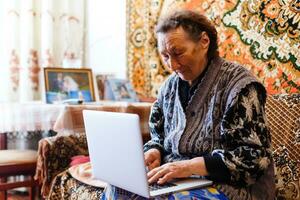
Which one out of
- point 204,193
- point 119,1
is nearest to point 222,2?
point 119,1

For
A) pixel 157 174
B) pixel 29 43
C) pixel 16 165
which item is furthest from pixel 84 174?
pixel 29 43

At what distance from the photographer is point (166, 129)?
1573 millimetres

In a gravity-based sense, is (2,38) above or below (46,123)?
above

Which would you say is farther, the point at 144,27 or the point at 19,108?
the point at 144,27

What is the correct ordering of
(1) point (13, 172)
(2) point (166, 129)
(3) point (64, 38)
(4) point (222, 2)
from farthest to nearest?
(3) point (64, 38) < (4) point (222, 2) < (1) point (13, 172) < (2) point (166, 129)

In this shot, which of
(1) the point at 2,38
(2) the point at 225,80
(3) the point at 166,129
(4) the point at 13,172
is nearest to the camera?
(2) the point at 225,80

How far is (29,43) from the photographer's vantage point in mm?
2910

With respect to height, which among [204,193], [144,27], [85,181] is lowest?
[85,181]

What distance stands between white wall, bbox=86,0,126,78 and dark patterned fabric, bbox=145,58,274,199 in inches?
62.3

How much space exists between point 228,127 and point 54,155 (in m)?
0.95

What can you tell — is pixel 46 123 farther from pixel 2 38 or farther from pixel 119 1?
pixel 119 1

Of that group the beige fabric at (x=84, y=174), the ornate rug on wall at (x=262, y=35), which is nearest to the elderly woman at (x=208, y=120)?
the beige fabric at (x=84, y=174)

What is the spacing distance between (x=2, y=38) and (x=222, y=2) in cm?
153

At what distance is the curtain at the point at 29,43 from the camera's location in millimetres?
2881
